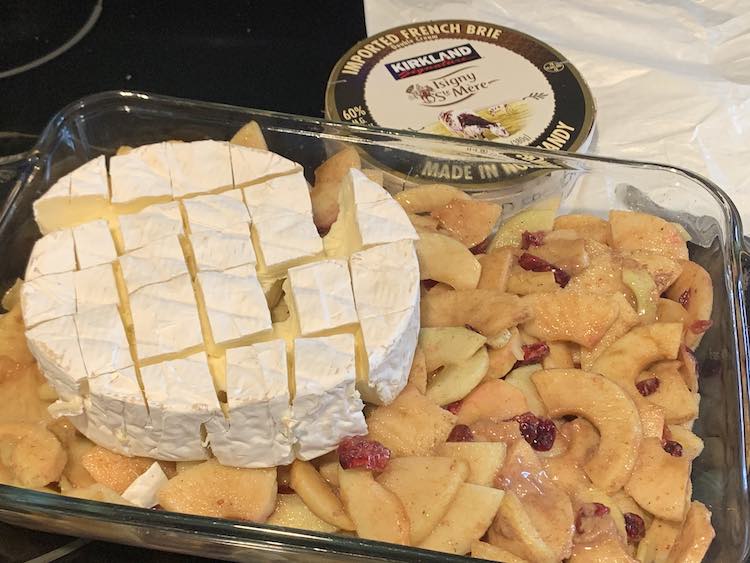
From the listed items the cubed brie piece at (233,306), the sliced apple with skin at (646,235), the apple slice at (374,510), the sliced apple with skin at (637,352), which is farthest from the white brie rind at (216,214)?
the sliced apple with skin at (646,235)

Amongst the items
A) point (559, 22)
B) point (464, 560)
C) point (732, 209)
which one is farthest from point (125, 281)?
point (559, 22)

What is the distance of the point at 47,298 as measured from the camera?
1.76 metres

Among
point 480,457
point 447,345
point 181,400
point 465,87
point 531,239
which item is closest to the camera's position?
point 181,400

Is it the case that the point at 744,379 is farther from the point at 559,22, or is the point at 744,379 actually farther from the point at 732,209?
the point at 559,22

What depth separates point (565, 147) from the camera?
249 centimetres

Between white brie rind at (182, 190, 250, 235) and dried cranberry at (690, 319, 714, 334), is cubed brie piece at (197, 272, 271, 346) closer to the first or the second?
white brie rind at (182, 190, 250, 235)

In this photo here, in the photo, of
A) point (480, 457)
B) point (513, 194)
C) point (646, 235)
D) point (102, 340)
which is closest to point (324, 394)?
point (480, 457)

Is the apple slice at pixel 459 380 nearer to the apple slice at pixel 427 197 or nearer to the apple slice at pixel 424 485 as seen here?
the apple slice at pixel 424 485

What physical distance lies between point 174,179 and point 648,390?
1.32 m

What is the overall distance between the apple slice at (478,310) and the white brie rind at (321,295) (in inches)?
12.6

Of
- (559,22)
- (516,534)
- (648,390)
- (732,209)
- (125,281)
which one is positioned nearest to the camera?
(516,534)

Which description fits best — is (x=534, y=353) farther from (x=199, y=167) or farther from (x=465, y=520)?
(x=199, y=167)

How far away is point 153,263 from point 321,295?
0.41m

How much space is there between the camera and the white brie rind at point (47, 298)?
1731 mm
